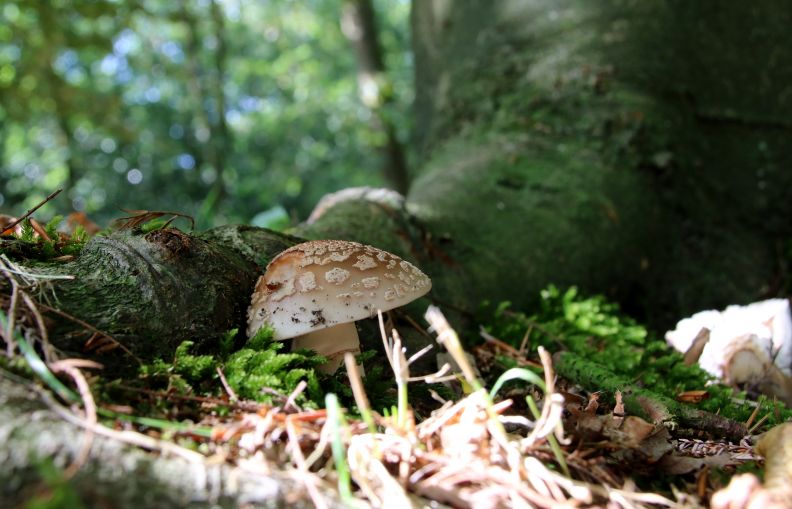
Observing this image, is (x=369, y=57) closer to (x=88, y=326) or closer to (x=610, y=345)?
(x=610, y=345)

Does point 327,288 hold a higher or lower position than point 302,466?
higher

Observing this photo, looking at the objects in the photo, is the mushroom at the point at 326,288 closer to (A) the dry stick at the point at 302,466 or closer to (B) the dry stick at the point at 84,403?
(A) the dry stick at the point at 302,466

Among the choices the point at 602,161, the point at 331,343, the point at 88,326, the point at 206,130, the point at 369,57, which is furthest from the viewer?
the point at 206,130

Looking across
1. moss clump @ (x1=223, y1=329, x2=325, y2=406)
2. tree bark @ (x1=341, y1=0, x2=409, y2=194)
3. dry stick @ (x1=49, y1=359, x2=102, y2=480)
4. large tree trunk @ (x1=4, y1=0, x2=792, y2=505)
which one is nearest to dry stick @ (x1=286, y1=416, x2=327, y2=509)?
moss clump @ (x1=223, y1=329, x2=325, y2=406)

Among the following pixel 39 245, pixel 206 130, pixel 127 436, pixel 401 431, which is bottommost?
pixel 401 431

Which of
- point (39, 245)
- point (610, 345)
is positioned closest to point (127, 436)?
point (39, 245)

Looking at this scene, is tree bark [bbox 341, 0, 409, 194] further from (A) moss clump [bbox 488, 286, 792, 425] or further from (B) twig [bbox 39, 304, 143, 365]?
(B) twig [bbox 39, 304, 143, 365]

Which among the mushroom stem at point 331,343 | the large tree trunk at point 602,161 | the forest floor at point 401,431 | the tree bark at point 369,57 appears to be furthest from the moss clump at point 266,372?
the tree bark at point 369,57
